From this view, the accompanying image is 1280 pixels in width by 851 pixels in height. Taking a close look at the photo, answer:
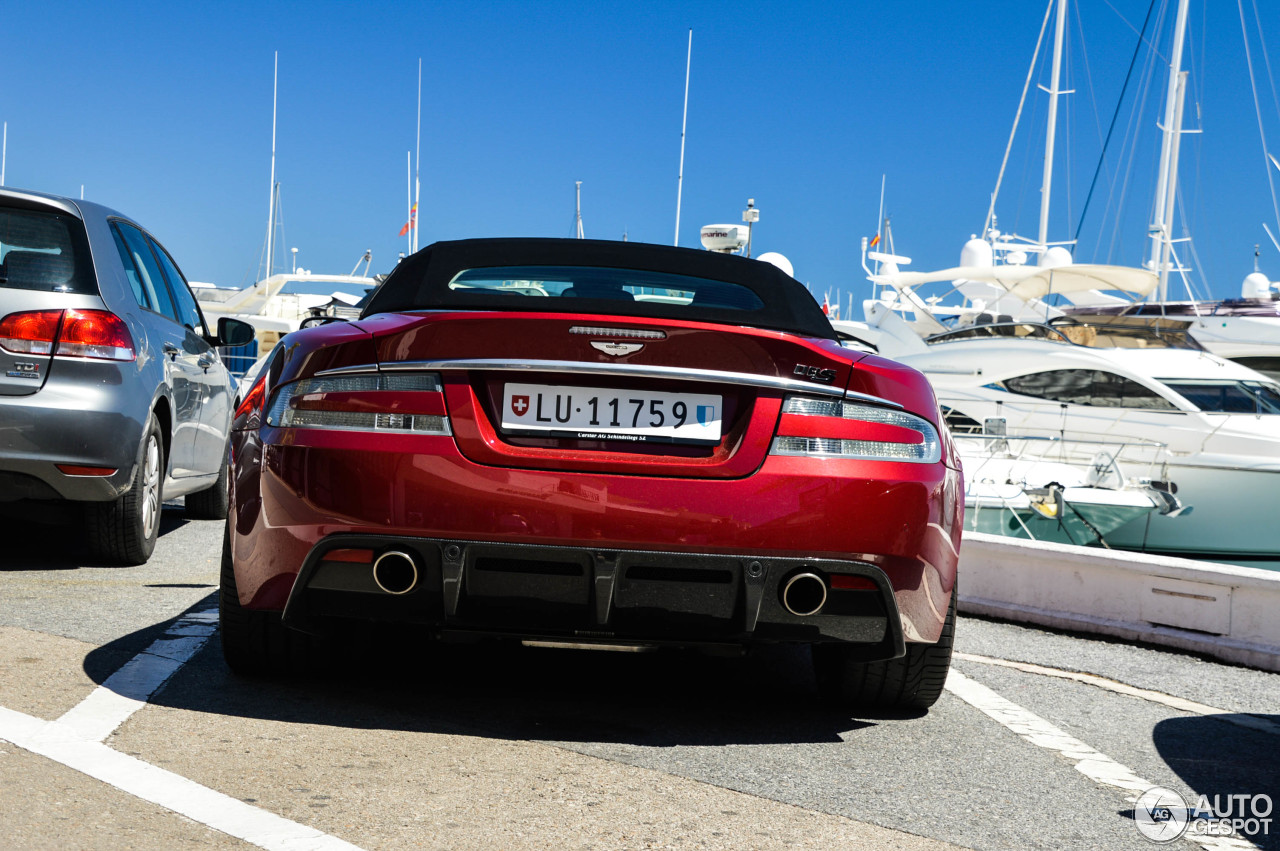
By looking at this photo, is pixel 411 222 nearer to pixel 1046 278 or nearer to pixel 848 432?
pixel 1046 278

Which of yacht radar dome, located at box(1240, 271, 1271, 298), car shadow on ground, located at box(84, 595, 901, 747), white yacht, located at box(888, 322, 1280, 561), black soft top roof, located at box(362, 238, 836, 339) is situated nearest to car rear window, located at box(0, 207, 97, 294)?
car shadow on ground, located at box(84, 595, 901, 747)

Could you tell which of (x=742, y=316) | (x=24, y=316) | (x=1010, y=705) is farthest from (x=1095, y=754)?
(x=24, y=316)

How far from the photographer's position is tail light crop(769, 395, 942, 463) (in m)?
3.48

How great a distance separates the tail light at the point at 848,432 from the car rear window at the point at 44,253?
371 centimetres

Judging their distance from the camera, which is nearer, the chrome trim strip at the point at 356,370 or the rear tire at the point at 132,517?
the chrome trim strip at the point at 356,370

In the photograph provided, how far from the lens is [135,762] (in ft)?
10.3

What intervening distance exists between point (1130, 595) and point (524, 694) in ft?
11.1

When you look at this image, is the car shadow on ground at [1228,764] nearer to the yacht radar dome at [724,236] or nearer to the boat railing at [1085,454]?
the boat railing at [1085,454]

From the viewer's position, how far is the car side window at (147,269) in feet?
21.7

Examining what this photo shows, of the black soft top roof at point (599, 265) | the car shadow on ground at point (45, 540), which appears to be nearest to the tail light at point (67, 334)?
the car shadow on ground at point (45, 540)

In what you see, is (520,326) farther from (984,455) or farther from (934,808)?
(984,455)

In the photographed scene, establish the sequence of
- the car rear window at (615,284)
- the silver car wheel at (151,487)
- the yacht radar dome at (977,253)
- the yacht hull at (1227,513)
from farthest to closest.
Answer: the yacht radar dome at (977,253) → the yacht hull at (1227,513) → the silver car wheel at (151,487) → the car rear window at (615,284)

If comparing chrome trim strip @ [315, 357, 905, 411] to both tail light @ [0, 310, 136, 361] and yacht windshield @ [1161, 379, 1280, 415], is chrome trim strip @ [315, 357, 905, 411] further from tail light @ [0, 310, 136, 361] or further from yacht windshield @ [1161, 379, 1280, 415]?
yacht windshield @ [1161, 379, 1280, 415]
